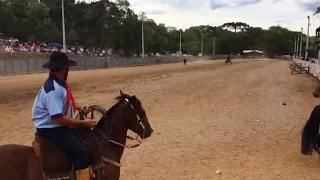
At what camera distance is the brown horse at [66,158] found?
452 centimetres

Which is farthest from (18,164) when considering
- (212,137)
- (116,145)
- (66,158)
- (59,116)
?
(212,137)

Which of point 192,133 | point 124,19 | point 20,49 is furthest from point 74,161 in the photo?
point 124,19

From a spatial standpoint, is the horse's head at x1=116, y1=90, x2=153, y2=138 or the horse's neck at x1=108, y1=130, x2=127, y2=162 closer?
the horse's neck at x1=108, y1=130, x2=127, y2=162

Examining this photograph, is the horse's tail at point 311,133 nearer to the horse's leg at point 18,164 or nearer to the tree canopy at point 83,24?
the horse's leg at point 18,164

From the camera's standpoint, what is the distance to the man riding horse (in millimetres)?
4488

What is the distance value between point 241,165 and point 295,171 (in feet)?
3.53

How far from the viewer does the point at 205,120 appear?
571 inches

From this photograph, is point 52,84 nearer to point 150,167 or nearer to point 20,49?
point 150,167

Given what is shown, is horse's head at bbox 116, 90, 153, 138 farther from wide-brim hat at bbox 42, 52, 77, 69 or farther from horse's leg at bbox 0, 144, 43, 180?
horse's leg at bbox 0, 144, 43, 180

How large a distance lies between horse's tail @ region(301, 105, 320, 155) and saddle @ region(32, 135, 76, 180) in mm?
5470

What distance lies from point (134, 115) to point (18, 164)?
167 cm

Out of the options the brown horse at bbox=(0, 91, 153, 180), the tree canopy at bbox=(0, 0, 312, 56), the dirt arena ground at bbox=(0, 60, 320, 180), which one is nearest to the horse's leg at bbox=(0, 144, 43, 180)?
the brown horse at bbox=(0, 91, 153, 180)

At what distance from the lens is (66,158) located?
4.70m

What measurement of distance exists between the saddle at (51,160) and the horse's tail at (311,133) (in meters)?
5.47
